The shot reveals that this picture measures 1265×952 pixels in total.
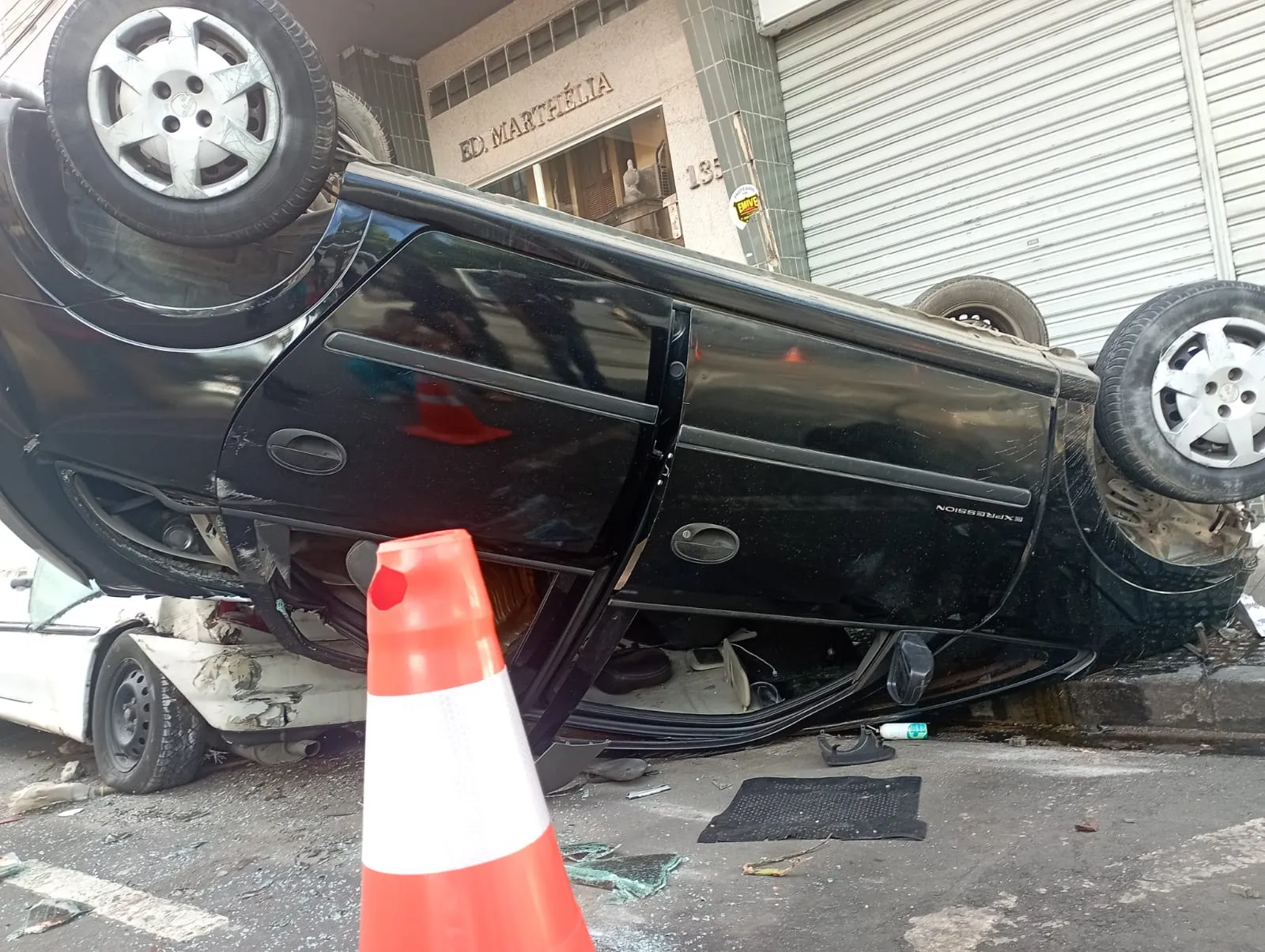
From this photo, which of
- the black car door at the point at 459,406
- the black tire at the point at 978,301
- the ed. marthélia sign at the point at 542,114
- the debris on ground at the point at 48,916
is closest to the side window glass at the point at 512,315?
the black car door at the point at 459,406

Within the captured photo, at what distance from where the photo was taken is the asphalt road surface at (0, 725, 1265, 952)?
1.97 meters

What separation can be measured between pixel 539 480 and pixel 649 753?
153cm

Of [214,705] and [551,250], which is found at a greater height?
[551,250]

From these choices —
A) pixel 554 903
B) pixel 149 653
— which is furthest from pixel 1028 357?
pixel 149 653

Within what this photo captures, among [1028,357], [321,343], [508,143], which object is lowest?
[1028,357]

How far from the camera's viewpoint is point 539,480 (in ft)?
7.43

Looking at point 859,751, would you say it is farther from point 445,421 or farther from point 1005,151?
point 1005,151

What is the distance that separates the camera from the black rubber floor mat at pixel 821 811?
2.55 metres

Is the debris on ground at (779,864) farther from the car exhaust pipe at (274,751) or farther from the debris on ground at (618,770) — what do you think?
the car exhaust pipe at (274,751)

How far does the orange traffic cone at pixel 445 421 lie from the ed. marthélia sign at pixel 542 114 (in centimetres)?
668

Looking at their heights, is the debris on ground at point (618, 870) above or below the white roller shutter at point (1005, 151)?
below

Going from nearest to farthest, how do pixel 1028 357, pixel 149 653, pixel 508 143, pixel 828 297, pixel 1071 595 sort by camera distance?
pixel 828 297 → pixel 1028 357 → pixel 1071 595 → pixel 149 653 → pixel 508 143

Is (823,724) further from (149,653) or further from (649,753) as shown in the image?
(149,653)

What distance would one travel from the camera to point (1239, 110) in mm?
5375
